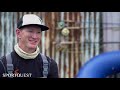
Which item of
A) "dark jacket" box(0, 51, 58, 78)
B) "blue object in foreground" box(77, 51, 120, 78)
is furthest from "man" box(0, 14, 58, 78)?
"blue object in foreground" box(77, 51, 120, 78)

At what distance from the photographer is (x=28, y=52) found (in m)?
2.43

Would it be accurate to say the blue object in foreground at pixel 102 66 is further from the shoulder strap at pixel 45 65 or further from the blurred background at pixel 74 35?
the shoulder strap at pixel 45 65

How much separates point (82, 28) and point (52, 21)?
0.31 m

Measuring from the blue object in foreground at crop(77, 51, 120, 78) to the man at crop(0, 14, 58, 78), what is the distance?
14.3 inches

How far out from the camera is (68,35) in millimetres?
2621

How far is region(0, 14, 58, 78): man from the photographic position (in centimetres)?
240

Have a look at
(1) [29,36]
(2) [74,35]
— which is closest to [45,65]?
(1) [29,36]

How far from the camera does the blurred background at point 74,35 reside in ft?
8.40

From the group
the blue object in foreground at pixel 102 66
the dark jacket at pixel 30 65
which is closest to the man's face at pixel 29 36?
the dark jacket at pixel 30 65

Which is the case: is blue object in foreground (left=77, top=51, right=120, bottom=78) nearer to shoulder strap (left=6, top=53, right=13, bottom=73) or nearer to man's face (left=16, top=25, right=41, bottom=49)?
man's face (left=16, top=25, right=41, bottom=49)

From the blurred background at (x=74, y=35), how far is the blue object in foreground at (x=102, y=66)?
4 centimetres
